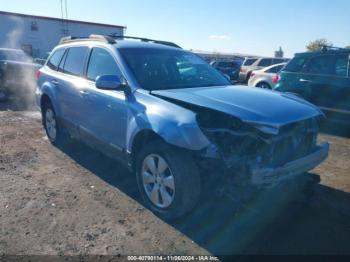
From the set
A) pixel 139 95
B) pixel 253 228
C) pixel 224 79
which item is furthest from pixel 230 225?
pixel 224 79

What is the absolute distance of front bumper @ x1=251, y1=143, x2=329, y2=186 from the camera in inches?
127

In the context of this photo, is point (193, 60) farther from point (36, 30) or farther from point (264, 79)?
point (36, 30)

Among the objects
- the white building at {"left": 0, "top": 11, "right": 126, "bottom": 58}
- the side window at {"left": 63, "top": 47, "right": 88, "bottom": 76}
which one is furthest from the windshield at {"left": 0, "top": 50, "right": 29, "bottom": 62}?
the white building at {"left": 0, "top": 11, "right": 126, "bottom": 58}

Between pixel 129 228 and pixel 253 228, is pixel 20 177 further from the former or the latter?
pixel 253 228

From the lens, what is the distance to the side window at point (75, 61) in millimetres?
5227

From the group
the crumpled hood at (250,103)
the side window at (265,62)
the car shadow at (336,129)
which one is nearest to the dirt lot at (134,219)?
the crumpled hood at (250,103)

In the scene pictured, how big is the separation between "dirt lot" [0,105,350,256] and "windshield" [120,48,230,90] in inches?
57.7

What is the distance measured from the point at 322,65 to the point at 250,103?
198 inches

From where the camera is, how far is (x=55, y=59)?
6316mm

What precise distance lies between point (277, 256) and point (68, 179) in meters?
3.03

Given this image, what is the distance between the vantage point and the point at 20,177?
500cm

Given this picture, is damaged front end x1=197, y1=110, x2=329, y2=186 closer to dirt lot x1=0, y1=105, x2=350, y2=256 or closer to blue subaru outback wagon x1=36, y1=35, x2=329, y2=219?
blue subaru outback wagon x1=36, y1=35, x2=329, y2=219

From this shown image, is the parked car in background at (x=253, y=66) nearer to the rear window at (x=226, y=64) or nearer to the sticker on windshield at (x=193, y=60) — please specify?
the rear window at (x=226, y=64)

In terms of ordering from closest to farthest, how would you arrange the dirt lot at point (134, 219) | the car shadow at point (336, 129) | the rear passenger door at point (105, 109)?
the dirt lot at point (134, 219) < the rear passenger door at point (105, 109) < the car shadow at point (336, 129)
